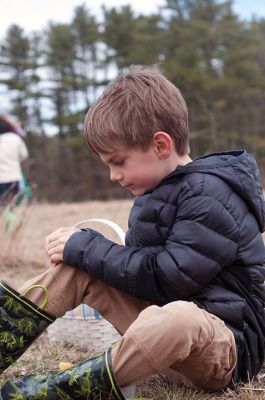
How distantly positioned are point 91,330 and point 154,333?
1.08 m

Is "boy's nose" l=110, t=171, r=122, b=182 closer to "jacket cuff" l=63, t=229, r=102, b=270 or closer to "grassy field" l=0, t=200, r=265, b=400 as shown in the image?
"jacket cuff" l=63, t=229, r=102, b=270

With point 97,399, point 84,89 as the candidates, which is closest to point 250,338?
point 97,399

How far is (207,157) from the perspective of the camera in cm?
196

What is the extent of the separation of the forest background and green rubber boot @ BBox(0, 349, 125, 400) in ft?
66.1

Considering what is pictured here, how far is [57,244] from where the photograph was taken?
74.3 inches

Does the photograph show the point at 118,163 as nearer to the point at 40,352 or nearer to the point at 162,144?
the point at 162,144

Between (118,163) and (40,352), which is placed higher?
(118,163)

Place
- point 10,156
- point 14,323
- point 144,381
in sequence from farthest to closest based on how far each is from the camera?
point 10,156, point 144,381, point 14,323

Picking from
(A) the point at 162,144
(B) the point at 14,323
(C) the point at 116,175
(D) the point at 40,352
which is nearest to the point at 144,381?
(B) the point at 14,323

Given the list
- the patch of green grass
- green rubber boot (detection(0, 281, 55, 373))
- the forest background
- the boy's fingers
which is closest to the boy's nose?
the boy's fingers

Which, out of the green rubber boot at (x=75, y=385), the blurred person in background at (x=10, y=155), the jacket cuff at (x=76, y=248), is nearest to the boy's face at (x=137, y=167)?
the jacket cuff at (x=76, y=248)

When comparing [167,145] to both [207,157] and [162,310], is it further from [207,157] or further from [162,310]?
[162,310]

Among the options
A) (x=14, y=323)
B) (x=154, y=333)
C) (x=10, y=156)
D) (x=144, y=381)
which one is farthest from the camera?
(x=10, y=156)

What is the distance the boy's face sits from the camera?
6.22 feet
